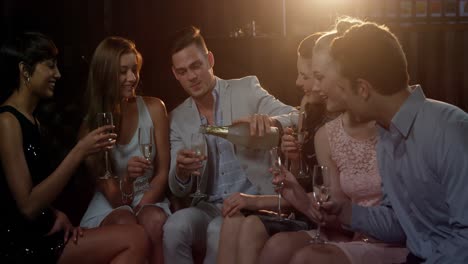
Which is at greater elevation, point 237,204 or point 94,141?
point 94,141

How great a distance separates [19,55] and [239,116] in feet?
3.70

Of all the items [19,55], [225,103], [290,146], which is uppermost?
[19,55]

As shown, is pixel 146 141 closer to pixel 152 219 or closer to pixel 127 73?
pixel 152 219

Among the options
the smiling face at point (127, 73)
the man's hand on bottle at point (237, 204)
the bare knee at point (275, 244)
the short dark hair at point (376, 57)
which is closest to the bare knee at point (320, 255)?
the bare knee at point (275, 244)

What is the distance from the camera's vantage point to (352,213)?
2.34m

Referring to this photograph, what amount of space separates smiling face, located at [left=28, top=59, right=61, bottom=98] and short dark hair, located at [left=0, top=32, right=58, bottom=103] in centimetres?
2

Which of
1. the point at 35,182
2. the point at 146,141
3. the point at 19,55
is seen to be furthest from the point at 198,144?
the point at 19,55

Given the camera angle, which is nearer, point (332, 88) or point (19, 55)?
point (332, 88)

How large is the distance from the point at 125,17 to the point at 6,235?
203 cm

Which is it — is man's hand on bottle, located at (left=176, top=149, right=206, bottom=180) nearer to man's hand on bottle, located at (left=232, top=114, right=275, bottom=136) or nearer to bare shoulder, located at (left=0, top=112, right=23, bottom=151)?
man's hand on bottle, located at (left=232, top=114, right=275, bottom=136)

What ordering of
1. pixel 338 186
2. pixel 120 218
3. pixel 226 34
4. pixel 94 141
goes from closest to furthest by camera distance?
pixel 338 186
pixel 94 141
pixel 120 218
pixel 226 34

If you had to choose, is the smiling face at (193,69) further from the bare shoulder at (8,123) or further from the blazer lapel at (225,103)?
the bare shoulder at (8,123)

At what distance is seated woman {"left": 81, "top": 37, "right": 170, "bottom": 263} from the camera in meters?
3.23

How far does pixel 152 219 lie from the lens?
9.91 ft
